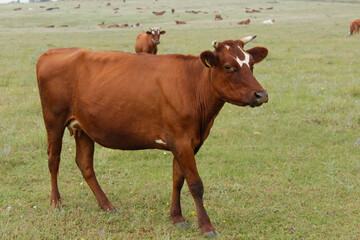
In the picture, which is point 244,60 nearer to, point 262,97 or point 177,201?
point 262,97

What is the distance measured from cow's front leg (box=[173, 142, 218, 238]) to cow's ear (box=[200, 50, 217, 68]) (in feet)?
2.99

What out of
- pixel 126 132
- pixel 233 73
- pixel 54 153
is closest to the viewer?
pixel 233 73

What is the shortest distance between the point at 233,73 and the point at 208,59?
0.30m

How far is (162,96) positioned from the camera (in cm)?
462

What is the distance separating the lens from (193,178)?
14.9 ft

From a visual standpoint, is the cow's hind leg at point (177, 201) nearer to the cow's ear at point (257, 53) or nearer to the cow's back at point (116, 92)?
the cow's back at point (116, 92)

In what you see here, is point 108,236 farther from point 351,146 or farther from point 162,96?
point 351,146

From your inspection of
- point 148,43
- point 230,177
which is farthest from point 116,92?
point 148,43

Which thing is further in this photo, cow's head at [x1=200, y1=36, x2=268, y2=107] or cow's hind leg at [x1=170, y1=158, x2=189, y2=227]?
cow's hind leg at [x1=170, y1=158, x2=189, y2=227]

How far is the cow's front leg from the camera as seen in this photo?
14.8ft

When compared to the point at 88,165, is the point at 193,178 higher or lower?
higher

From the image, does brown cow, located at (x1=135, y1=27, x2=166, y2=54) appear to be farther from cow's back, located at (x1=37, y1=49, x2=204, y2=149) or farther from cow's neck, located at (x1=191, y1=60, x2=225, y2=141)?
cow's neck, located at (x1=191, y1=60, x2=225, y2=141)

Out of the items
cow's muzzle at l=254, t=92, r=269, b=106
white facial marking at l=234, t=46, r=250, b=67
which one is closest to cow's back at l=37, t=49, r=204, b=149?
white facial marking at l=234, t=46, r=250, b=67

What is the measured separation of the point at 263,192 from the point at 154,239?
1934mm
